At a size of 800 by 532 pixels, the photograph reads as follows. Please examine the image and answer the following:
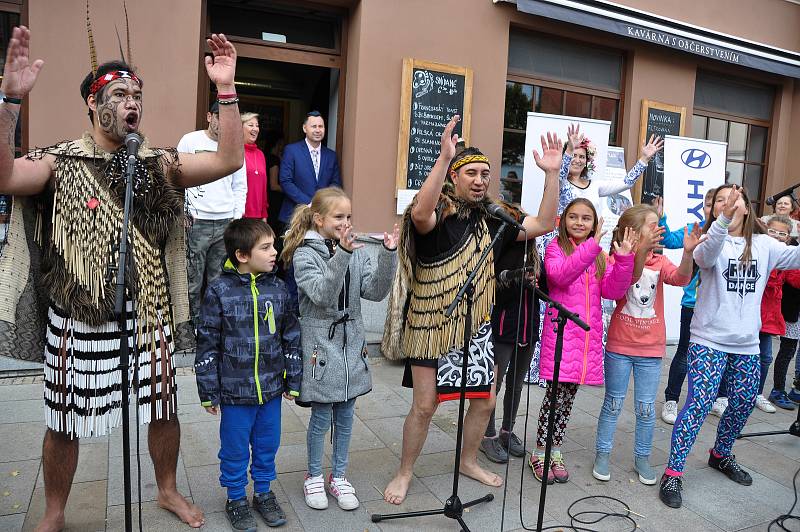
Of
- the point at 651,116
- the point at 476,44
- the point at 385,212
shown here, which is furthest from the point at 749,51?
the point at 385,212

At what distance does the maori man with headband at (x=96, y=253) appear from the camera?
261cm

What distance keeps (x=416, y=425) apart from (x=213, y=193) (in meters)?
2.86

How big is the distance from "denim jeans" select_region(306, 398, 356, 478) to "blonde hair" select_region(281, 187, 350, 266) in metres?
0.77

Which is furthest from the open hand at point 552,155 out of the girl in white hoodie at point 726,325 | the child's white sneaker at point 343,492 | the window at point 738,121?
the window at point 738,121

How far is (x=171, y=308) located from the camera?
2.94m

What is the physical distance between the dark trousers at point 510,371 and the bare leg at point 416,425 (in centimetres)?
50

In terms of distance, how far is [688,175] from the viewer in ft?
22.8

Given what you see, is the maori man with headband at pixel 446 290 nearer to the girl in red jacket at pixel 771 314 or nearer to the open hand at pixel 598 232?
the open hand at pixel 598 232

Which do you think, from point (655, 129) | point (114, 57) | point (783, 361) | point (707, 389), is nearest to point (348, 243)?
point (707, 389)

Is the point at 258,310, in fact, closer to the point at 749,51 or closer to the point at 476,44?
the point at 476,44

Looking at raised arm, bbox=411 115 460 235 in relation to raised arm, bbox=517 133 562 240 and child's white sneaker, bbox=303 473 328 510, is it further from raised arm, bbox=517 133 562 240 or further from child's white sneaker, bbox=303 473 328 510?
child's white sneaker, bbox=303 473 328 510

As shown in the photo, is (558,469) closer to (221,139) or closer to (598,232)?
(598,232)

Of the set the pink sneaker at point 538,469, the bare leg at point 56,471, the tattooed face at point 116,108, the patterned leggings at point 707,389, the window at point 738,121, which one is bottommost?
the pink sneaker at point 538,469

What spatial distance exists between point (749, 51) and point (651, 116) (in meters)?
1.53
